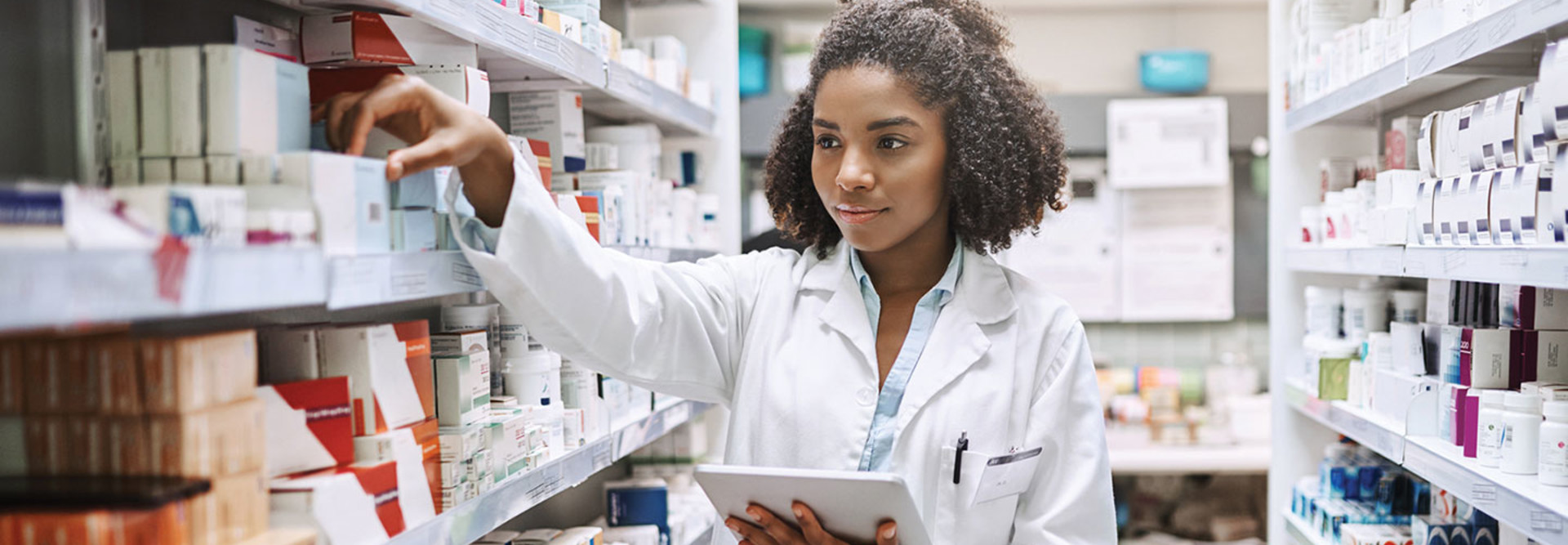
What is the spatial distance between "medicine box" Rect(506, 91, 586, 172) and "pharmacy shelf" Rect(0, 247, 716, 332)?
868 millimetres

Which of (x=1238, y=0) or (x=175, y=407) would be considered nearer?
(x=175, y=407)

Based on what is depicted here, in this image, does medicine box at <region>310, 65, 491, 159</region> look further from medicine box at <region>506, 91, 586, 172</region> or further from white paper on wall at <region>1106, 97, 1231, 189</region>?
white paper on wall at <region>1106, 97, 1231, 189</region>

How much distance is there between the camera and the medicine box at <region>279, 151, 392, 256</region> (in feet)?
3.90

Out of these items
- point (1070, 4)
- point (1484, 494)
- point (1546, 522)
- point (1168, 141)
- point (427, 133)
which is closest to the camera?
point (427, 133)

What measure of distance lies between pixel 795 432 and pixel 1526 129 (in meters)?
1.36

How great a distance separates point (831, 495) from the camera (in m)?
1.65

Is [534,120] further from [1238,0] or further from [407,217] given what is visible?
[1238,0]

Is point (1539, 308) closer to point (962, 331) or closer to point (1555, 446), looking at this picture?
point (1555, 446)

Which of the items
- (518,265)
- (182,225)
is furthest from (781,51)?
(182,225)

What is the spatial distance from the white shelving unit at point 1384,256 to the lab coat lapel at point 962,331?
85 centimetres

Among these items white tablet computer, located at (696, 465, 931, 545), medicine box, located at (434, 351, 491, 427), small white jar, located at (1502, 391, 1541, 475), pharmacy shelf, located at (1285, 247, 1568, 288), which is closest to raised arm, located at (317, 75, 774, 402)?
medicine box, located at (434, 351, 491, 427)

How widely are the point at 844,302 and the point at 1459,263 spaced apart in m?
1.15

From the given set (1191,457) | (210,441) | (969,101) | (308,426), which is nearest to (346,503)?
(308,426)

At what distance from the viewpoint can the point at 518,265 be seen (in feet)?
4.92
